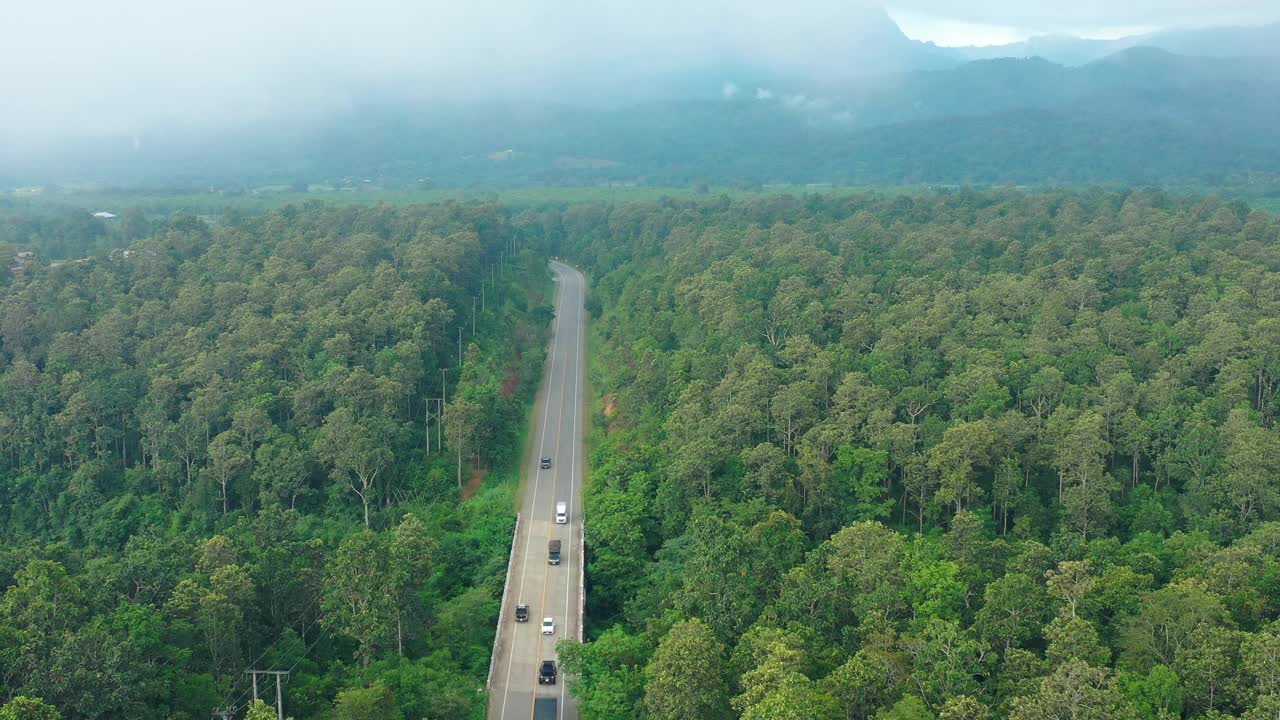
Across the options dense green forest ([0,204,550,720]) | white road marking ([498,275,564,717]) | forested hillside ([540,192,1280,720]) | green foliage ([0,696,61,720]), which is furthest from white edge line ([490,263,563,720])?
green foliage ([0,696,61,720])

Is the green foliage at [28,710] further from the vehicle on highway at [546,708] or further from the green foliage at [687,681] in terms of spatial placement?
the green foliage at [687,681]

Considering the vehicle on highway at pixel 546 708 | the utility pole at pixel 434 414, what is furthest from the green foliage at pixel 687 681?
the utility pole at pixel 434 414

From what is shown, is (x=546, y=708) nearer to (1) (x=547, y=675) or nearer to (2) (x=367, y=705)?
(1) (x=547, y=675)

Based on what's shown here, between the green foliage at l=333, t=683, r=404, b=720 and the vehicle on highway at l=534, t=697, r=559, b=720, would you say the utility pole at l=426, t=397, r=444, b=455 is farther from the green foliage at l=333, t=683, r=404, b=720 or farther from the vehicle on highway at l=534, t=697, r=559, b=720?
the green foliage at l=333, t=683, r=404, b=720

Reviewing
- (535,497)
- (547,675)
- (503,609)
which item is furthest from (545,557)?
(547,675)

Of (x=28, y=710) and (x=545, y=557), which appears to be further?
(x=545, y=557)

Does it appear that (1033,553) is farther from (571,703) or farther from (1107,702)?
(571,703)
